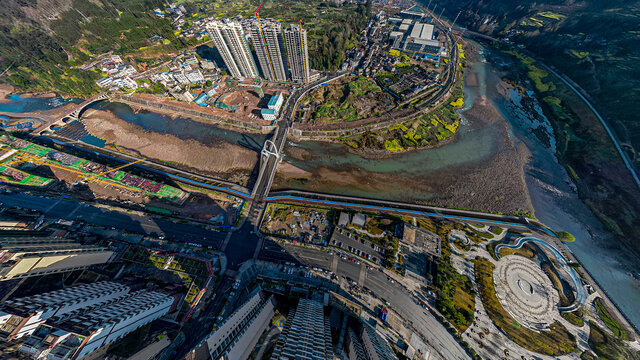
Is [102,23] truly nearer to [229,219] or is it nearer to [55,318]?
[229,219]

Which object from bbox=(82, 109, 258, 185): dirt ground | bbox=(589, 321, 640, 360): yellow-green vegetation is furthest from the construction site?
bbox=(589, 321, 640, 360): yellow-green vegetation

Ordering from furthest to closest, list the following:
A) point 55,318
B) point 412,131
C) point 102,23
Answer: point 102,23 < point 412,131 < point 55,318

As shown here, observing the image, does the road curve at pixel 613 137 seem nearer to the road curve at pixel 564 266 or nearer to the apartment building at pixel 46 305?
the road curve at pixel 564 266

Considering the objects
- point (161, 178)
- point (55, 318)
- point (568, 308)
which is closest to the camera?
point (55, 318)

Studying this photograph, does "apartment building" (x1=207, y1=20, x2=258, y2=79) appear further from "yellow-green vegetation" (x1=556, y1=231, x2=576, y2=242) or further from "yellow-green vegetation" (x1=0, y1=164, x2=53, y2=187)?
"yellow-green vegetation" (x1=556, y1=231, x2=576, y2=242)

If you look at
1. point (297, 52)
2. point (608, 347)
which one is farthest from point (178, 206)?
point (608, 347)

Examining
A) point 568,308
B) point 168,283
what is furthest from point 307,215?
point 568,308

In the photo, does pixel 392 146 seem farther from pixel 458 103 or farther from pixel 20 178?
pixel 20 178
